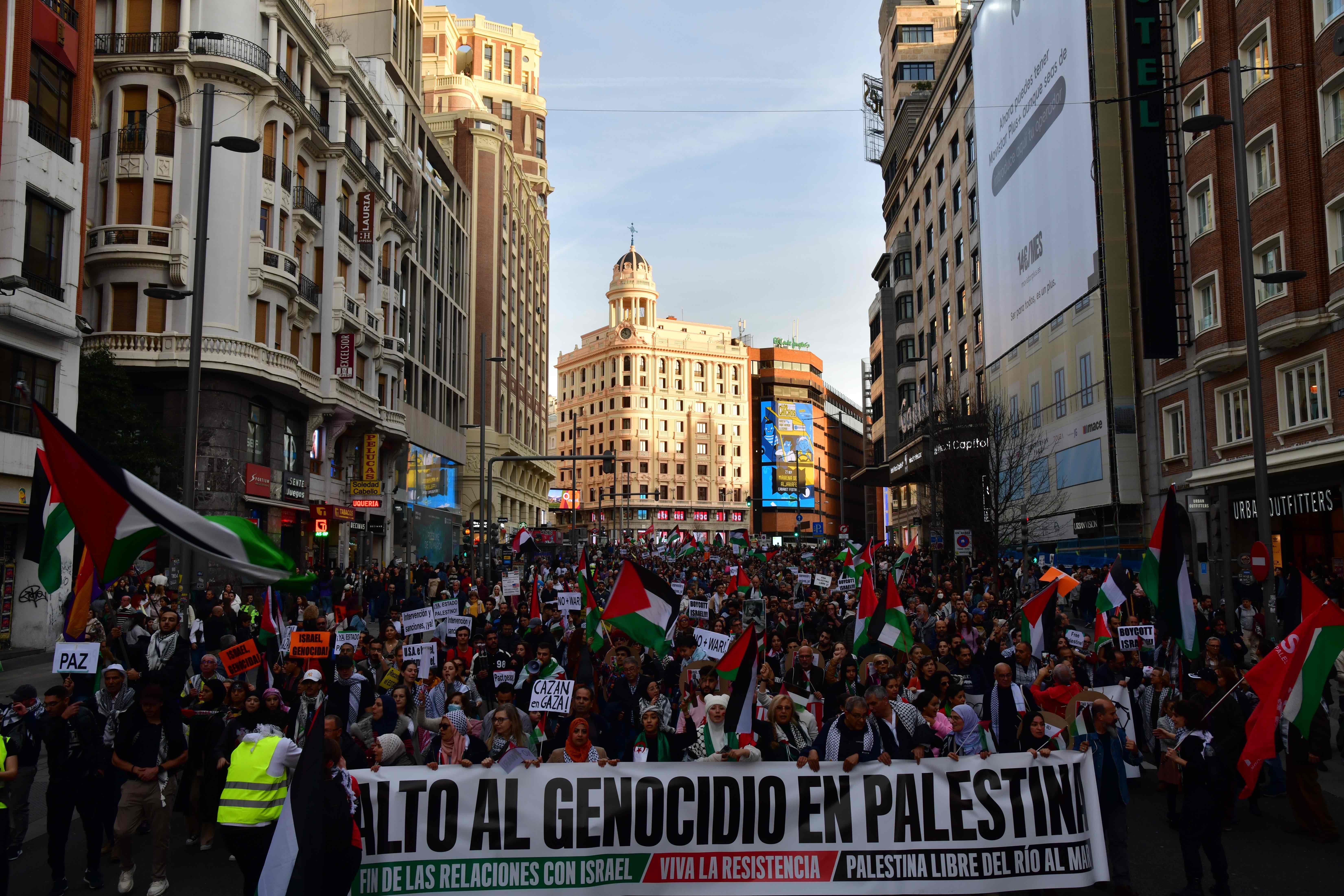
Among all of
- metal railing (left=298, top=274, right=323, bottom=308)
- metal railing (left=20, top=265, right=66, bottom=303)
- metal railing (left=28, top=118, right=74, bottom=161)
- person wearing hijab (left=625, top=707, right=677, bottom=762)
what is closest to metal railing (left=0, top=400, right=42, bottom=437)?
metal railing (left=20, top=265, right=66, bottom=303)

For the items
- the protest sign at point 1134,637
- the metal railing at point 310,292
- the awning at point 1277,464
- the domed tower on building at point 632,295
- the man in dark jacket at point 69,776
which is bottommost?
the man in dark jacket at point 69,776

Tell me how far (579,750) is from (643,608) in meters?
5.06

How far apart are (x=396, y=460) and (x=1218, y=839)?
152ft

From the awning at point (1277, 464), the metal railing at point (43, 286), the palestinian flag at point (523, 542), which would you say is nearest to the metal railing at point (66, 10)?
the metal railing at point (43, 286)

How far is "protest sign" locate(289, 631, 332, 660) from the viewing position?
1180cm

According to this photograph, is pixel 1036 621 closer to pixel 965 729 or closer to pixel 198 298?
pixel 965 729

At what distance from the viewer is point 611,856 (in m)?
7.54

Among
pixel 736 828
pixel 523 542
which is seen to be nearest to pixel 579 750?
pixel 736 828

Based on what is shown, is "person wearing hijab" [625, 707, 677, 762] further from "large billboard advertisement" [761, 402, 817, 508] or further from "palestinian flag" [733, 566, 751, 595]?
"large billboard advertisement" [761, 402, 817, 508]

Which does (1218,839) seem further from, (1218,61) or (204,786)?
(1218,61)

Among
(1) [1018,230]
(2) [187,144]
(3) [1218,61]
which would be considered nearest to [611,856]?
(3) [1218,61]

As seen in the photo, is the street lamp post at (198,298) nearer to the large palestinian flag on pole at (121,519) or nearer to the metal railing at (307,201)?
the large palestinian flag on pole at (121,519)

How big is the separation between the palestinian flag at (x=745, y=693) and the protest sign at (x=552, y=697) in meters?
1.44

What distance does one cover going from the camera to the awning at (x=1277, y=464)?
23453mm
